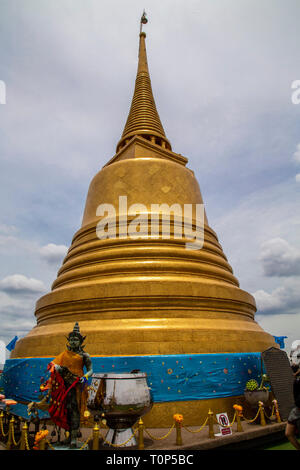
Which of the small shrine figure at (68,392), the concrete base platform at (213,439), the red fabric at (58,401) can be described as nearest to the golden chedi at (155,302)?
the concrete base platform at (213,439)

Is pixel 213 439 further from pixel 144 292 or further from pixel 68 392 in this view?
pixel 144 292

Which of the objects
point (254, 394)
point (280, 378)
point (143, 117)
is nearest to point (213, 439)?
point (254, 394)

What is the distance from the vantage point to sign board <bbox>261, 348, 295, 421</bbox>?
7679 mm

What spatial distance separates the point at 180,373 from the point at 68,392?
2958mm

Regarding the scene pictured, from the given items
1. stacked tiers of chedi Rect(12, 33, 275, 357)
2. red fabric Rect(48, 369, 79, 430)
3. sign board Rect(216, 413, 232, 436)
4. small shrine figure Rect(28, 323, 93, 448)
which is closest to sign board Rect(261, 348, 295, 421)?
stacked tiers of chedi Rect(12, 33, 275, 357)

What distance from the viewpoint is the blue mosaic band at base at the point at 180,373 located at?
731 cm

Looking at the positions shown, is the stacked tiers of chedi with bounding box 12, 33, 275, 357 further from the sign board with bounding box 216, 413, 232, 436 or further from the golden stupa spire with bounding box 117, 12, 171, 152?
A: the golden stupa spire with bounding box 117, 12, 171, 152

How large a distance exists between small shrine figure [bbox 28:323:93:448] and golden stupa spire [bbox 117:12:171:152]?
13.3 m

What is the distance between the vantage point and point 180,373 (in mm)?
7430

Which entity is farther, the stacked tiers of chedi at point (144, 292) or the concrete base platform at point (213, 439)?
the stacked tiers of chedi at point (144, 292)

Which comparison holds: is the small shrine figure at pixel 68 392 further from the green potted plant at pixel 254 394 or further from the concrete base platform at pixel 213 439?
the green potted plant at pixel 254 394

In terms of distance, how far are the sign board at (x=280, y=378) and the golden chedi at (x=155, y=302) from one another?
477 mm

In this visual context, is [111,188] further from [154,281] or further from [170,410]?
[170,410]
